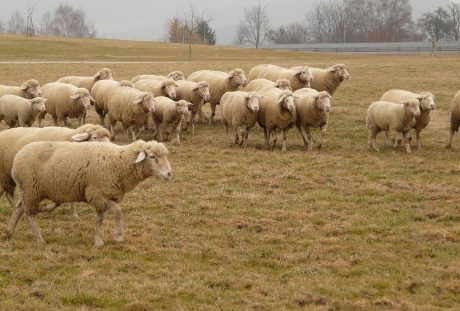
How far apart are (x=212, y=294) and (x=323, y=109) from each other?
10.0 meters

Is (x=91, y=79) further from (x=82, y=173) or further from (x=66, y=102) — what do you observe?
(x=82, y=173)

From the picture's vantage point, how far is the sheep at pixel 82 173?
32.8 ft

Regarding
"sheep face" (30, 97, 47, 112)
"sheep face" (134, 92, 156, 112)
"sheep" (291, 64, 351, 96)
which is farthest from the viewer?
"sheep" (291, 64, 351, 96)

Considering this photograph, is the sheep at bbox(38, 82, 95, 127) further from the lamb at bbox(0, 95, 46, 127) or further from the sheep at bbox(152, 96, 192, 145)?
the sheep at bbox(152, 96, 192, 145)

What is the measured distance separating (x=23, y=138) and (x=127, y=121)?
25.1 ft

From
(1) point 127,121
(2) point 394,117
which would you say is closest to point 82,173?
(1) point 127,121

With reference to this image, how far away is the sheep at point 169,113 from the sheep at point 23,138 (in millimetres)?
6976

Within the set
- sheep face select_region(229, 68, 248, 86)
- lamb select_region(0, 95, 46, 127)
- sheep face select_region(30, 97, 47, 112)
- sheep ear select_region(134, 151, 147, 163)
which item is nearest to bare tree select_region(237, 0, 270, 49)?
sheep face select_region(229, 68, 248, 86)

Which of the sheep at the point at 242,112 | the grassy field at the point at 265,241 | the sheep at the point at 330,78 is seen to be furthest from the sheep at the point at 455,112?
the sheep at the point at 330,78

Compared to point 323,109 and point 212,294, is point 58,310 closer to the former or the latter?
point 212,294

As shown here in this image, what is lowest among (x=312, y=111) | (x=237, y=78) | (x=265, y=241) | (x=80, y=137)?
(x=265, y=241)

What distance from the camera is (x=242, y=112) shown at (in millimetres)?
18484

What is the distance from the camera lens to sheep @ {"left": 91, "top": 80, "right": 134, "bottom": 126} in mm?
20562

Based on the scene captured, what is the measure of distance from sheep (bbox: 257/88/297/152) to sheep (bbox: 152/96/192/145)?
2.24m
